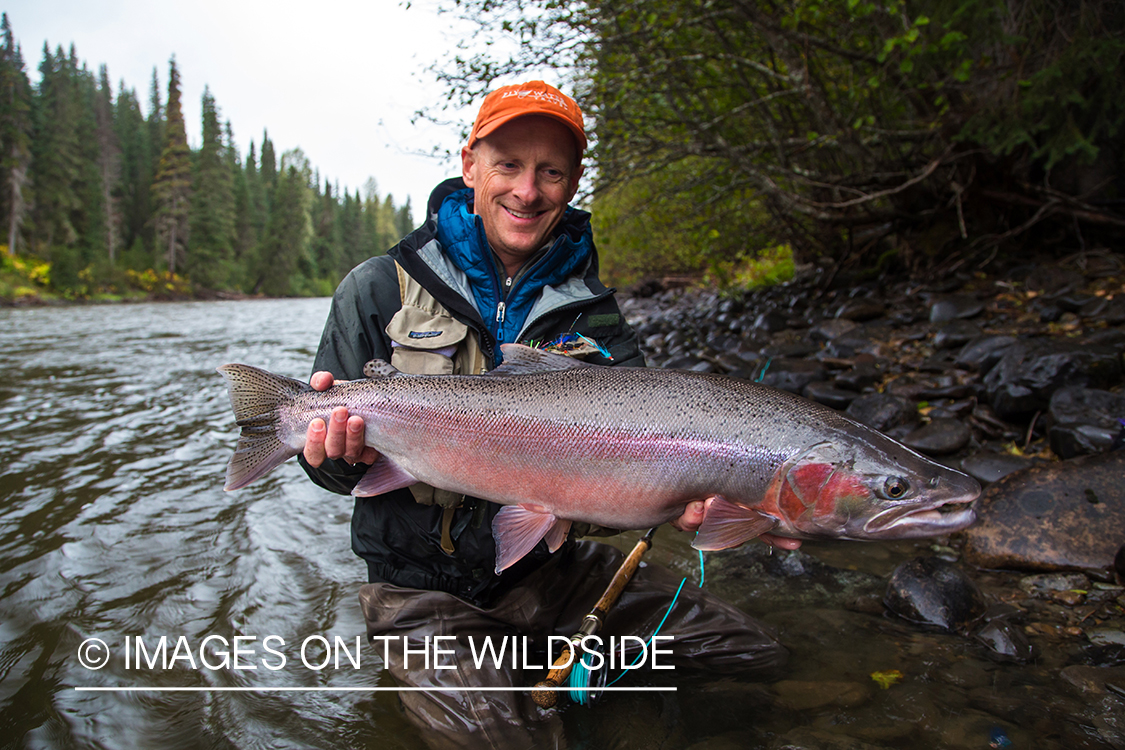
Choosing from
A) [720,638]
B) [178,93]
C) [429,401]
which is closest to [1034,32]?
[720,638]

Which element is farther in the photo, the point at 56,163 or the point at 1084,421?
the point at 56,163

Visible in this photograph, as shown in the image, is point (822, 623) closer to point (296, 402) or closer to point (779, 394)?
point (779, 394)

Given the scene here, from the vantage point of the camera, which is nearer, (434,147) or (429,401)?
(429,401)

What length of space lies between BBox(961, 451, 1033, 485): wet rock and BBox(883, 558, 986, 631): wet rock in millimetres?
1362

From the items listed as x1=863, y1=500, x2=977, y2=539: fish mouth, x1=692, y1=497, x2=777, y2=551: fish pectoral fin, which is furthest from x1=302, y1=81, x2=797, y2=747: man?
x1=863, y1=500, x2=977, y2=539: fish mouth

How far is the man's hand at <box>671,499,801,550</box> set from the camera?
7.36 feet

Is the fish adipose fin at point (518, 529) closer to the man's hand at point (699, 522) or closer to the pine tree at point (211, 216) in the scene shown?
the man's hand at point (699, 522)

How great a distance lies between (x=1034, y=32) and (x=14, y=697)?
8914 millimetres

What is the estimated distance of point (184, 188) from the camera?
52.8m

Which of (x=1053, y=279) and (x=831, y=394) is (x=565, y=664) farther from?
(x=1053, y=279)

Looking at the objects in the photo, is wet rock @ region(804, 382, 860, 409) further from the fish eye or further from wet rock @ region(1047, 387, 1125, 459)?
the fish eye

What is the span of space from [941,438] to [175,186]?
60882mm

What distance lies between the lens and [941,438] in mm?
4773

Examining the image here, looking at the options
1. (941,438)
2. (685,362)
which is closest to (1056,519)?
(941,438)
